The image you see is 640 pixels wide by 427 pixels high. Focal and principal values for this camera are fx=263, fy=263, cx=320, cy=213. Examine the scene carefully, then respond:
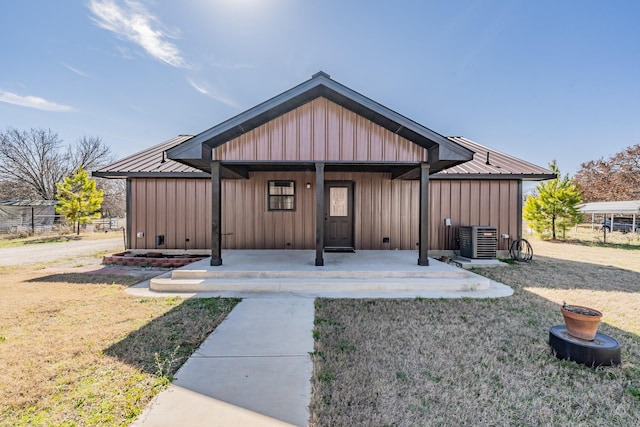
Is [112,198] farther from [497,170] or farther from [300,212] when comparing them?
[497,170]

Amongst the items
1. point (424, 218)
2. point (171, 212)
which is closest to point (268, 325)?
point (424, 218)

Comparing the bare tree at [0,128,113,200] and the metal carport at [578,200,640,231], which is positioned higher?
the bare tree at [0,128,113,200]

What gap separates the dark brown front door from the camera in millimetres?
8047

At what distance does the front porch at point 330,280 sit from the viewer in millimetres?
4883

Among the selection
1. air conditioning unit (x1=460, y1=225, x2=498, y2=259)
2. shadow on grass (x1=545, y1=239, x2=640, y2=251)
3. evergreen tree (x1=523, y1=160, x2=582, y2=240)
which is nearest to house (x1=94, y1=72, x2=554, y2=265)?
air conditioning unit (x1=460, y1=225, x2=498, y2=259)

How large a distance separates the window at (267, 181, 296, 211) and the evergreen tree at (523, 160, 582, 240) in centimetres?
1406

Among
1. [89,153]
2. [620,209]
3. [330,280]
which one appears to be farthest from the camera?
[89,153]

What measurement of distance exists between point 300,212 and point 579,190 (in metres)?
19.8

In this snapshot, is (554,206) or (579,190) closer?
A: (554,206)

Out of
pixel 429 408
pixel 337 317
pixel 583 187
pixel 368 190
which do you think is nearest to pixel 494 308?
pixel 337 317

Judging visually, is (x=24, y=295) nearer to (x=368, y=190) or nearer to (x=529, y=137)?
(x=368, y=190)

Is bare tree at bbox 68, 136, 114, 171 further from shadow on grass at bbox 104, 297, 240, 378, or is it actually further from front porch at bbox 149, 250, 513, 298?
shadow on grass at bbox 104, 297, 240, 378

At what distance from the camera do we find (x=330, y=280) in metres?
5.16

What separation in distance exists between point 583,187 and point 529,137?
481 inches
